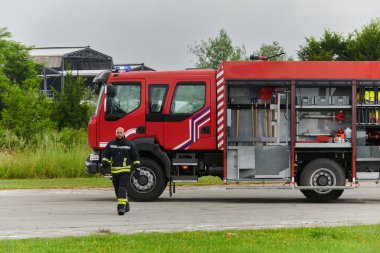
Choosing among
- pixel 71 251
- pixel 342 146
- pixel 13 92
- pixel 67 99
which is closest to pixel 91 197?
pixel 342 146

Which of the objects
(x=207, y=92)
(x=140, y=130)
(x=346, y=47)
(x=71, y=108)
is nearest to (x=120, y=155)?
(x=140, y=130)

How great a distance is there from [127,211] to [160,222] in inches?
64.0

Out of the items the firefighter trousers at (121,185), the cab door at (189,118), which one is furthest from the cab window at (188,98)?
the firefighter trousers at (121,185)

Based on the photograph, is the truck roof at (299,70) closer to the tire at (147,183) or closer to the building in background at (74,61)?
the tire at (147,183)

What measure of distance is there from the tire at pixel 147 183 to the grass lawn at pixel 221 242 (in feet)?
19.3

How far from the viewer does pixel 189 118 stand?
62.7ft

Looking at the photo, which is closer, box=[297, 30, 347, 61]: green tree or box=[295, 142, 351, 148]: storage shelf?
box=[295, 142, 351, 148]: storage shelf

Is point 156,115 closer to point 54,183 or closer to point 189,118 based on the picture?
point 189,118

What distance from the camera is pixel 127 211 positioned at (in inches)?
641

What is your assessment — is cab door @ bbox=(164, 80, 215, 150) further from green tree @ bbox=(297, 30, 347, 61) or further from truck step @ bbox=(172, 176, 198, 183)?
green tree @ bbox=(297, 30, 347, 61)

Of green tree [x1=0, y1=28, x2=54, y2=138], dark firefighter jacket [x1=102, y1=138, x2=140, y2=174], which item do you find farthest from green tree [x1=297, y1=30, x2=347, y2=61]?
dark firefighter jacket [x1=102, y1=138, x2=140, y2=174]

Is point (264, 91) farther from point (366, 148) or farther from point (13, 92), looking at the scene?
point (13, 92)

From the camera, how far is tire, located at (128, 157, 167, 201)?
746 inches

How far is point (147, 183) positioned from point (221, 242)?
769cm
